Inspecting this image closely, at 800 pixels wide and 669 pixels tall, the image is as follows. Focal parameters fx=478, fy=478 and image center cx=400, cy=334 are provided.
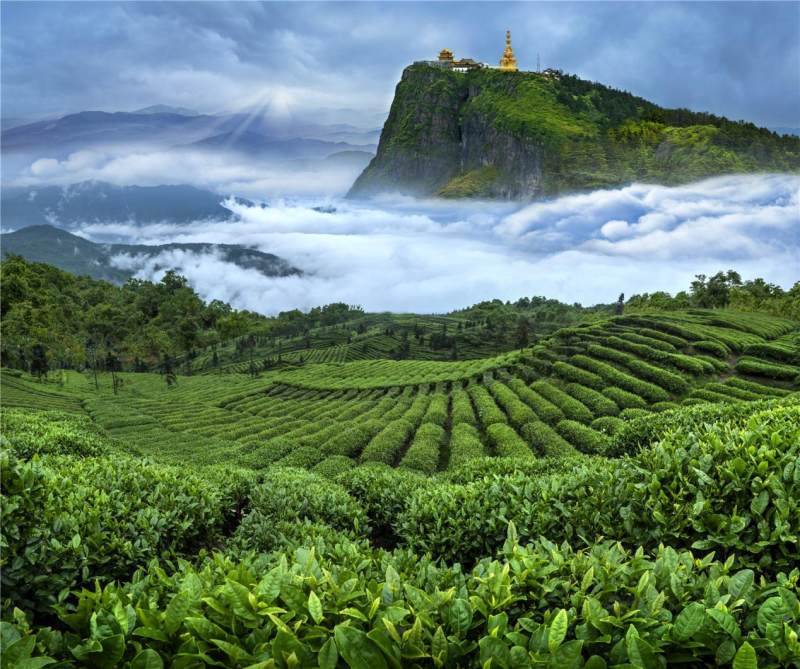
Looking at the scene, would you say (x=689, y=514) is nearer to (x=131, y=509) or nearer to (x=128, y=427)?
(x=131, y=509)

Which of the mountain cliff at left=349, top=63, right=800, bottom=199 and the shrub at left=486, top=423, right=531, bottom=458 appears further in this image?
the mountain cliff at left=349, top=63, right=800, bottom=199

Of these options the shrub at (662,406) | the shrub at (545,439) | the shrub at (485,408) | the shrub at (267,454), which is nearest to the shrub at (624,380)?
the shrub at (662,406)

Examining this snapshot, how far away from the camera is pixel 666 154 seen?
88250 millimetres

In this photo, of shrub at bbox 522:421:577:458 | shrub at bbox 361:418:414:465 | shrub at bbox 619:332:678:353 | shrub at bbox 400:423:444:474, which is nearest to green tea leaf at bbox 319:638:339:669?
shrub at bbox 400:423:444:474

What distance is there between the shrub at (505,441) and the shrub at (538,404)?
2649 mm

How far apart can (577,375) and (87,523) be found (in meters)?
29.1

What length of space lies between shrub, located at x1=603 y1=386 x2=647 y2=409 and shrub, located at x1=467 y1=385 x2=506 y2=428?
19.6 ft

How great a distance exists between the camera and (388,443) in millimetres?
21859

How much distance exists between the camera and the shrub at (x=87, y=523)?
12.1 ft

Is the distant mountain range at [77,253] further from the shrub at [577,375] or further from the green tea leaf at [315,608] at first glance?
the green tea leaf at [315,608]

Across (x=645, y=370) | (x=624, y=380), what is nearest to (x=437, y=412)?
(x=624, y=380)

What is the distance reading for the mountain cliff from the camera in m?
84.9

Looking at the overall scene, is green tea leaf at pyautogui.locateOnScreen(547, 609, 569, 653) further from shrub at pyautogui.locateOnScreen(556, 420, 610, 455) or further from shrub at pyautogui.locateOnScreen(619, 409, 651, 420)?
shrub at pyautogui.locateOnScreen(619, 409, 651, 420)

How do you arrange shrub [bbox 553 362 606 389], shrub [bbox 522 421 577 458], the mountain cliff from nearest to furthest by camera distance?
shrub [bbox 522 421 577 458] < shrub [bbox 553 362 606 389] < the mountain cliff
